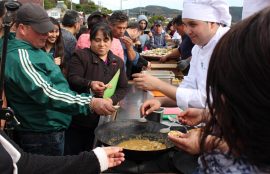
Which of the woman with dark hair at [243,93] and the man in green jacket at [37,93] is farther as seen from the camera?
the man in green jacket at [37,93]

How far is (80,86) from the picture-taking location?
114 inches

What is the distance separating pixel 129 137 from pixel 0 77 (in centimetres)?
83

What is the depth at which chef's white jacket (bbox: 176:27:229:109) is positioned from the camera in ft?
7.23

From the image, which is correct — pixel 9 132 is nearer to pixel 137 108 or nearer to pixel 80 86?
pixel 80 86

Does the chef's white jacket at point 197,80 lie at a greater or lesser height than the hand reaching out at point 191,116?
greater

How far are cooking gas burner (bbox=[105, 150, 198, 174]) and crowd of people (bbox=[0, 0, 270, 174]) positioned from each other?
90 mm

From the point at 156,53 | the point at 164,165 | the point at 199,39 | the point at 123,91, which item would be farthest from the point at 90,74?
the point at 156,53

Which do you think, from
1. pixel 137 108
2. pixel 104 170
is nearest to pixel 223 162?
pixel 104 170

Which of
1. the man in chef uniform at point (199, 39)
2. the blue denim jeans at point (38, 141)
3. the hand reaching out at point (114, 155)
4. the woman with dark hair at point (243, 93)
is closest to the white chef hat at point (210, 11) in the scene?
the man in chef uniform at point (199, 39)

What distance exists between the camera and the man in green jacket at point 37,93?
2129 mm

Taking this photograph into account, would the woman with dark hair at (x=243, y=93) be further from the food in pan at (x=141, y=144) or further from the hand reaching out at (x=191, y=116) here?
the hand reaching out at (x=191, y=116)

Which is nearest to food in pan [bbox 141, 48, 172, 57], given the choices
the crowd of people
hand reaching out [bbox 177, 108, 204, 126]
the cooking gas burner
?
the crowd of people

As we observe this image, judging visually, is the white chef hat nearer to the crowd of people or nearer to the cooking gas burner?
the crowd of people

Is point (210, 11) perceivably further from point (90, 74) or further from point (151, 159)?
point (90, 74)
